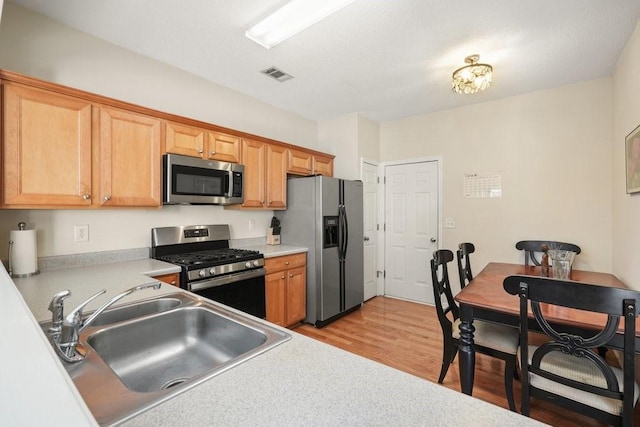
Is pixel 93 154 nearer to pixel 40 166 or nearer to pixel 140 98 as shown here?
pixel 40 166

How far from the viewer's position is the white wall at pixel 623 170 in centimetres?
211

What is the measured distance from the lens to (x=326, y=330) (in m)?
3.21

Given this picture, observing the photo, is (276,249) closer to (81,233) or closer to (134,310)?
(81,233)

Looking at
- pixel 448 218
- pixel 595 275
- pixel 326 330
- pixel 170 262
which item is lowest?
pixel 326 330

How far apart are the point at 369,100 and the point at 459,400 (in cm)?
344

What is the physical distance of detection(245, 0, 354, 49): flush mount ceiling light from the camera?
6.23 ft

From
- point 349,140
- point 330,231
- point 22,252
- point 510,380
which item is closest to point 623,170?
point 510,380

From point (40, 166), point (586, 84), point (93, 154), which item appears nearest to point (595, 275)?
point (586, 84)

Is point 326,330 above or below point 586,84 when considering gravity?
below

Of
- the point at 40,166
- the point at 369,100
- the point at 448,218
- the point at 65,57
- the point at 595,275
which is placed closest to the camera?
the point at 40,166

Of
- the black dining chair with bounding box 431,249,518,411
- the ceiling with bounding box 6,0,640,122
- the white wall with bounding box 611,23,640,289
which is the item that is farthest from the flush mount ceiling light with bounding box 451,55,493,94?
the black dining chair with bounding box 431,249,518,411

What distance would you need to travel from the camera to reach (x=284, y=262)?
121 inches

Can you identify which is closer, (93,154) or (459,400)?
(459,400)

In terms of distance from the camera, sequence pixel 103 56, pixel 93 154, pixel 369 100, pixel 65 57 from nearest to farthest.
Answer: pixel 93 154, pixel 65 57, pixel 103 56, pixel 369 100
